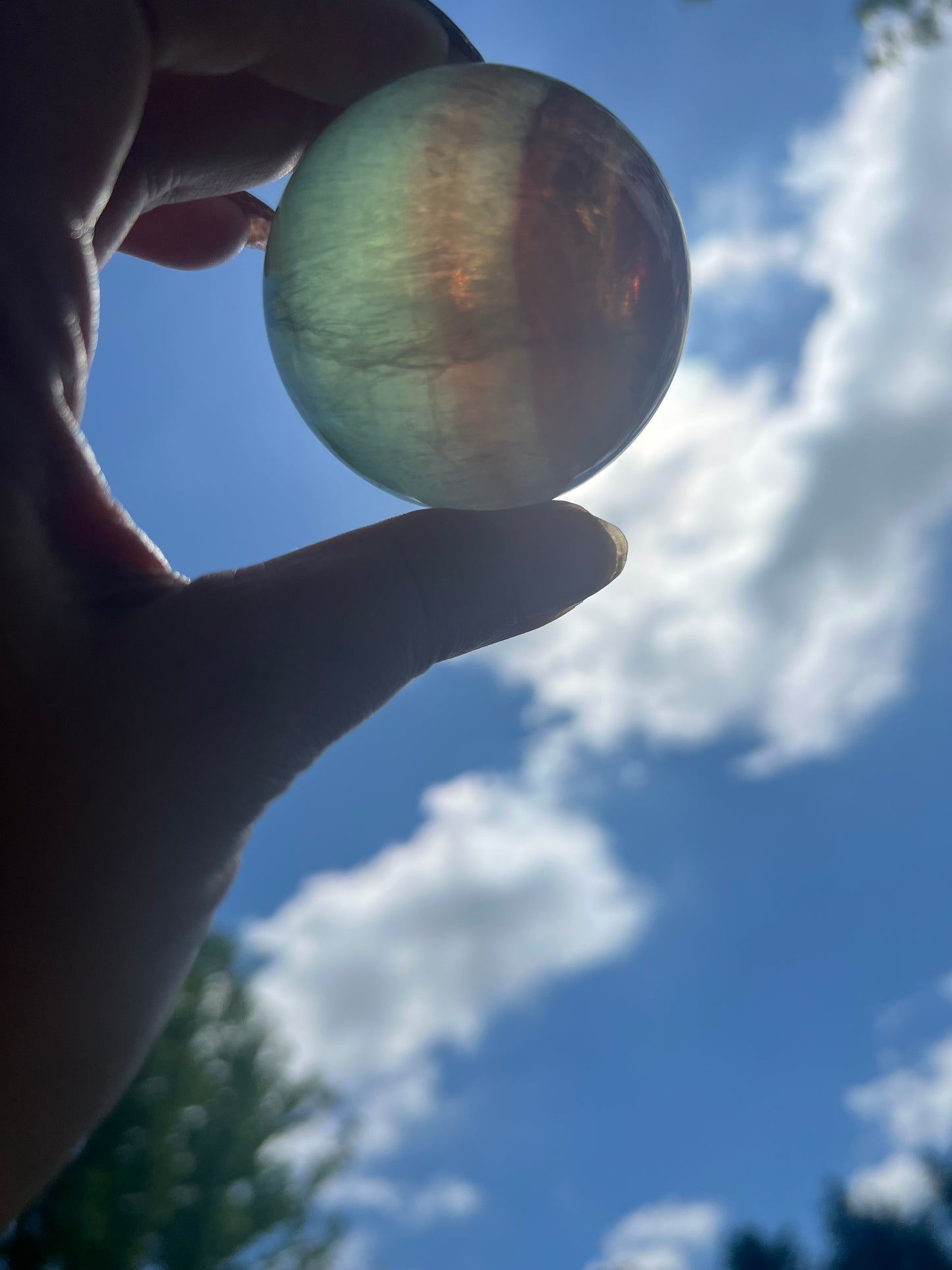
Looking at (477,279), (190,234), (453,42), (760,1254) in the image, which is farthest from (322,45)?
(760,1254)

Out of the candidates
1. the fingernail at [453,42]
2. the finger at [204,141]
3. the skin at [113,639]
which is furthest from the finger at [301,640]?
the fingernail at [453,42]

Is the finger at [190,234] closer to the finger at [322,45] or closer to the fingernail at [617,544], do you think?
the finger at [322,45]

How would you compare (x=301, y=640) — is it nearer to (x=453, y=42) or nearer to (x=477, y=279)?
(x=477, y=279)

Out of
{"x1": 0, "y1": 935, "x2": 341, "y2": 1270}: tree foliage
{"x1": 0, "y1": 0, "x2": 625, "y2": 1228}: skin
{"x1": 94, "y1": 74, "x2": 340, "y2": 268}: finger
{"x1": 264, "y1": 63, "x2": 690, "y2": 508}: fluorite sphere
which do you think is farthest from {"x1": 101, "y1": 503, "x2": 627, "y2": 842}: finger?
{"x1": 0, "y1": 935, "x2": 341, "y2": 1270}: tree foliage

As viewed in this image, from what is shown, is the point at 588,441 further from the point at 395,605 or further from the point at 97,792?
the point at 97,792

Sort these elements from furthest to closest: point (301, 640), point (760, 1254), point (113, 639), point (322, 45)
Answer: point (760, 1254) → point (322, 45) → point (301, 640) → point (113, 639)

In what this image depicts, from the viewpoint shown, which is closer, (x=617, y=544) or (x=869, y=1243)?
(x=617, y=544)

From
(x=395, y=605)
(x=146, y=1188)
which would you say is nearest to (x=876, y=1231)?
(x=146, y=1188)

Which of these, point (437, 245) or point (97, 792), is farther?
point (437, 245)
